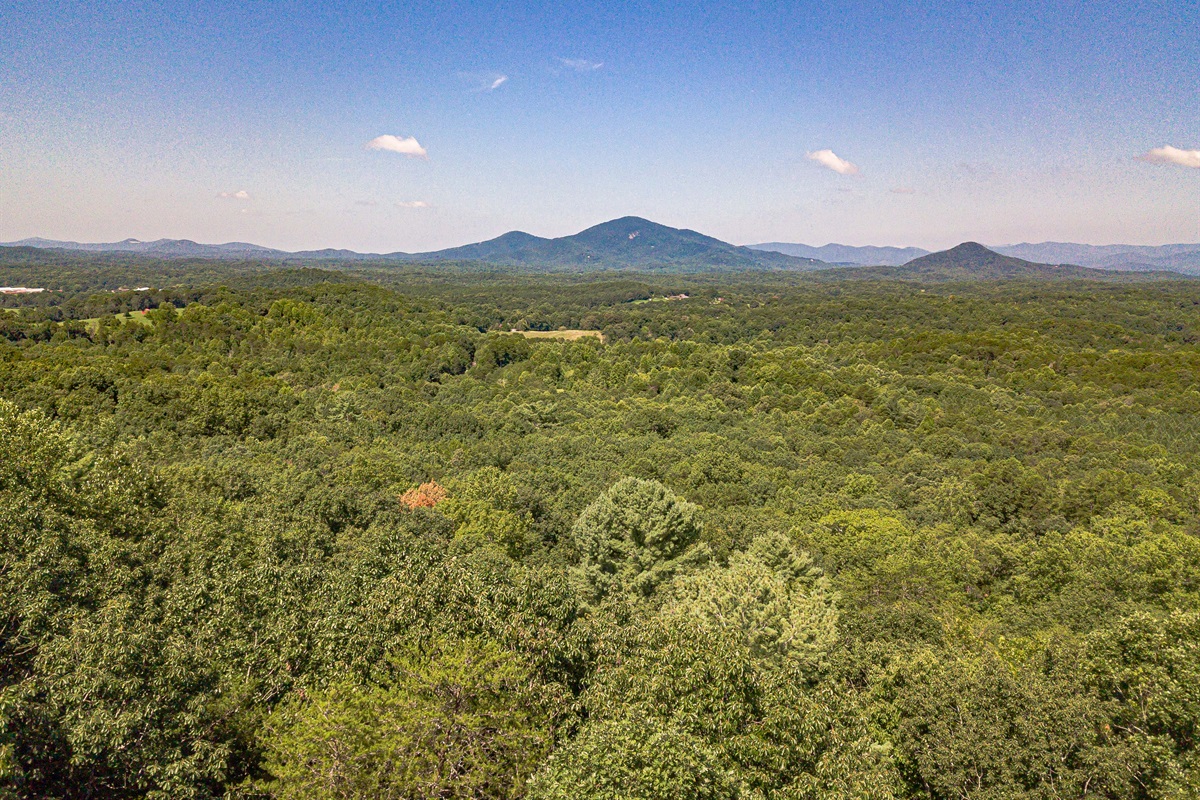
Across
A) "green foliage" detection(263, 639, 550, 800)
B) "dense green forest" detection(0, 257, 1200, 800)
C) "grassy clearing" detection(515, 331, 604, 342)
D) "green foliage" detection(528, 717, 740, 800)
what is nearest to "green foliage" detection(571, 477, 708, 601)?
"dense green forest" detection(0, 257, 1200, 800)

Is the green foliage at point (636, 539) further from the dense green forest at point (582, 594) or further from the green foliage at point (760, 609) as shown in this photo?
the green foliage at point (760, 609)

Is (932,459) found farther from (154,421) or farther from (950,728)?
(154,421)

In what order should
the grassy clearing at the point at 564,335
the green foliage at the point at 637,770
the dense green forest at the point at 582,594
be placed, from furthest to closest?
the grassy clearing at the point at 564,335 → the dense green forest at the point at 582,594 → the green foliage at the point at 637,770

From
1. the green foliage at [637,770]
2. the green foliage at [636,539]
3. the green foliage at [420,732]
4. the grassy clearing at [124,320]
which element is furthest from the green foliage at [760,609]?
the grassy clearing at [124,320]

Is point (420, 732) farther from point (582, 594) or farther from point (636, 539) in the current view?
point (636, 539)

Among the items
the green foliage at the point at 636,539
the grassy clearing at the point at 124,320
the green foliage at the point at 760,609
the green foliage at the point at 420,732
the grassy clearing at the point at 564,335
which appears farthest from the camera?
the grassy clearing at the point at 564,335

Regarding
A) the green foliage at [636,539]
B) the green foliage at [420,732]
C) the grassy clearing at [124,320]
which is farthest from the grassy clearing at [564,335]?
the green foliage at [420,732]

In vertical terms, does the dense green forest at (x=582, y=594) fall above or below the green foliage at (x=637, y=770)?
below

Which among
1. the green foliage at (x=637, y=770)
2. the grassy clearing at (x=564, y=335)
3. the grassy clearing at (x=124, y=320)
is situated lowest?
the grassy clearing at (x=564, y=335)

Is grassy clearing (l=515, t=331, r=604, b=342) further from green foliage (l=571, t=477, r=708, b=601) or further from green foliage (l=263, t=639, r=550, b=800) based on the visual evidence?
green foliage (l=263, t=639, r=550, b=800)

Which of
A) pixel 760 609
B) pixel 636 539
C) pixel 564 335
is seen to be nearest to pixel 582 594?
pixel 636 539

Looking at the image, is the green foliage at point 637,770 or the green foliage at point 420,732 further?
the green foliage at point 420,732
